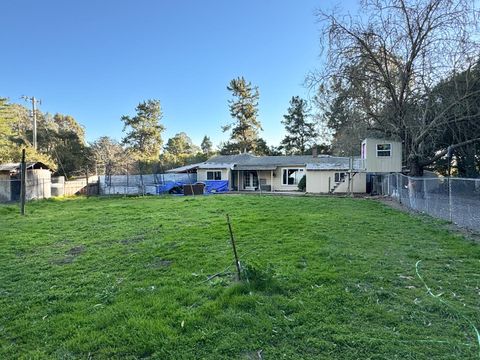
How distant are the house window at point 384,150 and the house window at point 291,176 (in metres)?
8.34

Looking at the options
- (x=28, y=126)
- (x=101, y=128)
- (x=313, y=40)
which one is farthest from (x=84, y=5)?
(x=101, y=128)

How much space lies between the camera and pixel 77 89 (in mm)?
30812

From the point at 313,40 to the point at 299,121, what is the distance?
99.6 feet

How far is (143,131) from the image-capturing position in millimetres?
49062

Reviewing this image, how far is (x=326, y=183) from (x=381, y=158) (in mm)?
5449

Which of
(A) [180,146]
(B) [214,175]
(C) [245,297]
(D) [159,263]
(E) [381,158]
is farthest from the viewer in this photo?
(A) [180,146]

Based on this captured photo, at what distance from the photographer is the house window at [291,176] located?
90.7ft

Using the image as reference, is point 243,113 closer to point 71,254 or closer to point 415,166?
point 415,166

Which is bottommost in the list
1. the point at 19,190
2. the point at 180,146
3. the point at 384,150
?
the point at 19,190

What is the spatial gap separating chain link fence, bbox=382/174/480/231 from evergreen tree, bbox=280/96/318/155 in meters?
32.3

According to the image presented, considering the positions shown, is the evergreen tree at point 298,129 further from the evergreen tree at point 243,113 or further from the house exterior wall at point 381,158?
the house exterior wall at point 381,158

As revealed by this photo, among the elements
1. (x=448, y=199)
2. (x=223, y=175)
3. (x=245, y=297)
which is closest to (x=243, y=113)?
(x=223, y=175)

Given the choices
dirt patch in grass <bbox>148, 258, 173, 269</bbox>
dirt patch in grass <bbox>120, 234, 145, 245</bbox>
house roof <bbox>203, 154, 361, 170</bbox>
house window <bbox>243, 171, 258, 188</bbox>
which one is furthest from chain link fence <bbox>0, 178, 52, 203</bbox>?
dirt patch in grass <bbox>148, 258, 173, 269</bbox>

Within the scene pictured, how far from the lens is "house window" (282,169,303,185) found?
1088 inches
